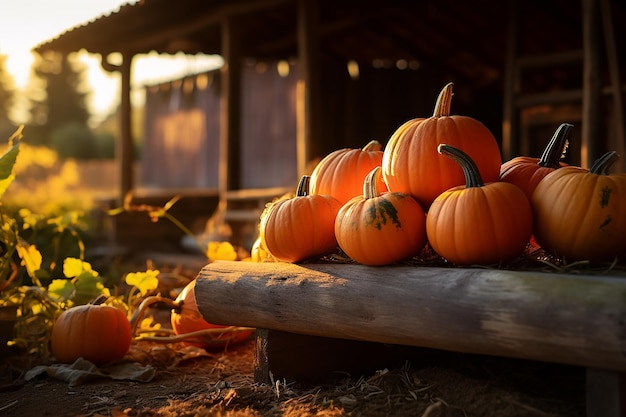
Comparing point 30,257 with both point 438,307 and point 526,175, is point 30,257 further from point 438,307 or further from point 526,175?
point 526,175

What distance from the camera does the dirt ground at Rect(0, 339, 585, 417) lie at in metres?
2.38

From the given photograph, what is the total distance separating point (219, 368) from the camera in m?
3.47

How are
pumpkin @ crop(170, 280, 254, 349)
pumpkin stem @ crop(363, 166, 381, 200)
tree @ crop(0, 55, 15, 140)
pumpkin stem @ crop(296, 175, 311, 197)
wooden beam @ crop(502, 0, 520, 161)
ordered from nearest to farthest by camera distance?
pumpkin stem @ crop(363, 166, 381, 200)
pumpkin stem @ crop(296, 175, 311, 197)
pumpkin @ crop(170, 280, 254, 349)
wooden beam @ crop(502, 0, 520, 161)
tree @ crop(0, 55, 15, 140)

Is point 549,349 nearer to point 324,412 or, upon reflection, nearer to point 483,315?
point 483,315

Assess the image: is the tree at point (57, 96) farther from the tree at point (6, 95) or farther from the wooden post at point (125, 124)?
the wooden post at point (125, 124)

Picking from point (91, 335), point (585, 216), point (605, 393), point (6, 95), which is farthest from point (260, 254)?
point (6, 95)

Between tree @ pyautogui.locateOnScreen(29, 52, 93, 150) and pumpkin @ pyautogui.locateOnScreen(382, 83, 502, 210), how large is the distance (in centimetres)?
4182

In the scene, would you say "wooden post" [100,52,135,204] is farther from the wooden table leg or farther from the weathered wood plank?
the wooden table leg

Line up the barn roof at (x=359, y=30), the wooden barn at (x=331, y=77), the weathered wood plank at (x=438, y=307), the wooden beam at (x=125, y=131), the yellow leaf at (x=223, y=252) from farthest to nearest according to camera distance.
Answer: the wooden beam at (x=125, y=131), the barn roof at (x=359, y=30), the wooden barn at (x=331, y=77), the yellow leaf at (x=223, y=252), the weathered wood plank at (x=438, y=307)

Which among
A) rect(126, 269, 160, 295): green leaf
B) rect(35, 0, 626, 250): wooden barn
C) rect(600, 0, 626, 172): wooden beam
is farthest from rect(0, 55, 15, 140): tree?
rect(126, 269, 160, 295): green leaf

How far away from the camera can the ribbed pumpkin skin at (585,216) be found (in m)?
2.40

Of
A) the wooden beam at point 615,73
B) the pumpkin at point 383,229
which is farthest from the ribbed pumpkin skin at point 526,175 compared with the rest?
the wooden beam at point 615,73

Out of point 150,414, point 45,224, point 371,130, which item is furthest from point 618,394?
point 371,130

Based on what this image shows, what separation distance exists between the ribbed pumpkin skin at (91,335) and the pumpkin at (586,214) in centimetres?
212
